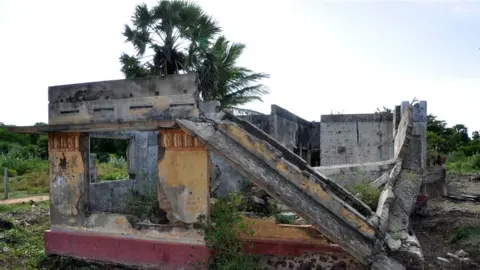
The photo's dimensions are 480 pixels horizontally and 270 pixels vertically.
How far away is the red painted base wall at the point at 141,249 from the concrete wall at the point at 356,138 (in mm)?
6377

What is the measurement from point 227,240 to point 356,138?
6.84 metres

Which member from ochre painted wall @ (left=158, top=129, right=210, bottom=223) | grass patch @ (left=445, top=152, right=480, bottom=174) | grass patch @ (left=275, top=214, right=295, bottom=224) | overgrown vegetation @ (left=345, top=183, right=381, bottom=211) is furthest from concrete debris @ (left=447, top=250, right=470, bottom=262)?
grass patch @ (left=445, top=152, right=480, bottom=174)

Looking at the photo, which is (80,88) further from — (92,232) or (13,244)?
(13,244)

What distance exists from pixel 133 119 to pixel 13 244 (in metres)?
4.40

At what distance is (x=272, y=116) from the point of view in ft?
33.8

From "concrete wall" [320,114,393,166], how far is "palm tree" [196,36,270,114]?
4327 mm

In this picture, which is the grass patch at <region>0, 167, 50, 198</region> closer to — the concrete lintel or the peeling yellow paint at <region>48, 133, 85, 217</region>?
the peeling yellow paint at <region>48, 133, 85, 217</region>

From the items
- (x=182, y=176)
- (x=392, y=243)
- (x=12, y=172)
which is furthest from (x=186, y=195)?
(x=12, y=172)

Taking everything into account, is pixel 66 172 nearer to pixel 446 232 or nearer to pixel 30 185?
pixel 446 232

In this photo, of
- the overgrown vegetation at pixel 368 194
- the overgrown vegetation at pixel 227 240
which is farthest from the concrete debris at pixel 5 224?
the overgrown vegetation at pixel 368 194

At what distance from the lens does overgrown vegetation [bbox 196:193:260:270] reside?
5055 mm

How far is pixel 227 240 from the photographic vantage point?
5.21m

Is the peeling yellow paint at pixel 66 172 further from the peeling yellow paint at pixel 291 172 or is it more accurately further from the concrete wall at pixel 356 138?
the concrete wall at pixel 356 138

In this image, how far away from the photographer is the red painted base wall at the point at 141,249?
17.0 feet
